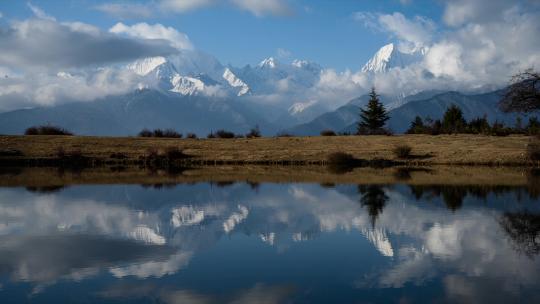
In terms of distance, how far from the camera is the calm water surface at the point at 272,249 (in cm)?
1441

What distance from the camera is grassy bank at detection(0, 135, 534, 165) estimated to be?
6725 cm

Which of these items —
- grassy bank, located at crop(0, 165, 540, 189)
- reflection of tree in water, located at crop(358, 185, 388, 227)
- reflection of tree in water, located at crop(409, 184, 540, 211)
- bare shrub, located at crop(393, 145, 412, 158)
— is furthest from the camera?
bare shrub, located at crop(393, 145, 412, 158)

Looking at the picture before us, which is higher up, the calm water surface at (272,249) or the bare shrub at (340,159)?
the bare shrub at (340,159)

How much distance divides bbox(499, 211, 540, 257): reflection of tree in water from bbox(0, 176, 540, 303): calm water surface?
0.04m

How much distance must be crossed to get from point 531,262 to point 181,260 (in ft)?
35.6

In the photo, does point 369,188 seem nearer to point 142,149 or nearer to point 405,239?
point 405,239

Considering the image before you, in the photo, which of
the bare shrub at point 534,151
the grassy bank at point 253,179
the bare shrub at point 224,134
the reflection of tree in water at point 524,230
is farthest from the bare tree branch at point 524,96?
the bare shrub at point 224,134

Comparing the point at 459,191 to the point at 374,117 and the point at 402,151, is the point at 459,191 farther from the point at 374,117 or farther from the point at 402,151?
the point at 374,117

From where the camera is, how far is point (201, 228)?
23.9 meters

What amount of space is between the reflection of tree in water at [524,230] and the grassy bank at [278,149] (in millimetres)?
40554

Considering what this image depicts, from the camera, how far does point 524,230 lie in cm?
2212

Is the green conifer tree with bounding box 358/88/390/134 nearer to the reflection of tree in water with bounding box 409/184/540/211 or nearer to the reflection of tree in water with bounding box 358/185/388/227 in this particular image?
the reflection of tree in water with bounding box 409/184/540/211

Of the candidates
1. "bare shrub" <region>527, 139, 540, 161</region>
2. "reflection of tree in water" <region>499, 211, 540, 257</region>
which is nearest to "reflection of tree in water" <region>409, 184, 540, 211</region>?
"reflection of tree in water" <region>499, 211, 540, 257</region>

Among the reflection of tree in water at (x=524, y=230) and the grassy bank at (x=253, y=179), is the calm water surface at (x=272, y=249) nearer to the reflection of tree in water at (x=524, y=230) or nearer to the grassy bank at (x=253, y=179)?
the reflection of tree in water at (x=524, y=230)
